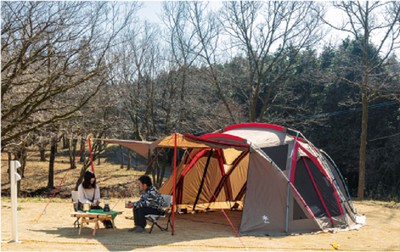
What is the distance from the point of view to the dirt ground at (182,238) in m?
7.33

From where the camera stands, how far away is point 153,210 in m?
8.66

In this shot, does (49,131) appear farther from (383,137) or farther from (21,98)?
(383,137)

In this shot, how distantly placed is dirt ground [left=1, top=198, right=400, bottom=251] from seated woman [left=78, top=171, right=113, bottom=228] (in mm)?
411

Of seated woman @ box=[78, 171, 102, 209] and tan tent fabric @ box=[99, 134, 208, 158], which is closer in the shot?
tan tent fabric @ box=[99, 134, 208, 158]

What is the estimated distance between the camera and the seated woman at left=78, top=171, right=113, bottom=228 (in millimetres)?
9039

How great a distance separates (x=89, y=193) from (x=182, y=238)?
2.22 metres

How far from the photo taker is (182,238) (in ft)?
26.9

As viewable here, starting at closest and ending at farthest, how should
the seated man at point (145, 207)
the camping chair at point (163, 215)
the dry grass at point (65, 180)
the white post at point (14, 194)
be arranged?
the white post at point (14, 194) → the camping chair at point (163, 215) → the seated man at point (145, 207) → the dry grass at point (65, 180)

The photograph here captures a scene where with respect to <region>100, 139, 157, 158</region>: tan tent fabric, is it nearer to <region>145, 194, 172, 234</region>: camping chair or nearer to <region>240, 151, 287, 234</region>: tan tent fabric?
<region>145, 194, 172, 234</region>: camping chair

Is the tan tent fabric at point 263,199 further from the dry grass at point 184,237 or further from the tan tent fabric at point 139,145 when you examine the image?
the tan tent fabric at point 139,145

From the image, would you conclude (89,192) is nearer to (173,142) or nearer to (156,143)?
(156,143)

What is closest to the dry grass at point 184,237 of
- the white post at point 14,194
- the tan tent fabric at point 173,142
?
the white post at point 14,194

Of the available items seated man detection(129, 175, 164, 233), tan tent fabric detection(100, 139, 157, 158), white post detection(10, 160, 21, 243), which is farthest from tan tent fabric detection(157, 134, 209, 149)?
white post detection(10, 160, 21, 243)

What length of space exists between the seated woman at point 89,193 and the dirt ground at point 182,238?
1.35 ft
